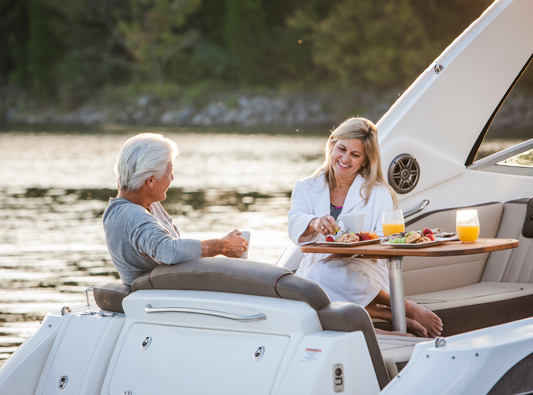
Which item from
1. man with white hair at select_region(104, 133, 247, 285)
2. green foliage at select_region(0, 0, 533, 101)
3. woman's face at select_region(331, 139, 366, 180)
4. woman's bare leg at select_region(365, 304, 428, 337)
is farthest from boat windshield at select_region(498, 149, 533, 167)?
green foliage at select_region(0, 0, 533, 101)

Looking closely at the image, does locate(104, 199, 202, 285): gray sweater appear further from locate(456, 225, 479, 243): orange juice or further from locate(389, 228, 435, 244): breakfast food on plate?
locate(456, 225, 479, 243): orange juice

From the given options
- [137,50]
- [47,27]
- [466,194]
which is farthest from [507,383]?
[47,27]

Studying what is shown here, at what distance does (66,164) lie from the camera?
20.2 meters

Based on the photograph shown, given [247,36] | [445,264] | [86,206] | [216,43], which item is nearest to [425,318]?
[445,264]

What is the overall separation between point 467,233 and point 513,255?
5.08 feet

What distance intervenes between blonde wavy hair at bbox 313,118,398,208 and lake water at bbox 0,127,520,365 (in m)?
2.61

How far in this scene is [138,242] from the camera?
2.49 meters

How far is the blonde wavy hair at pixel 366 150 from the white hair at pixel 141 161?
1.00 metres

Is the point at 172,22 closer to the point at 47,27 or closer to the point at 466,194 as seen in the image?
the point at 47,27

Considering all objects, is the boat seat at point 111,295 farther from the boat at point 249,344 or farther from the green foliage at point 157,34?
the green foliage at point 157,34

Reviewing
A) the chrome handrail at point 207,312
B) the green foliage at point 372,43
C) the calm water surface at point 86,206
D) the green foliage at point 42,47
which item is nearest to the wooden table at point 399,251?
the chrome handrail at point 207,312

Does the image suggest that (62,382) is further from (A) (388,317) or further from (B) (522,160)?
(B) (522,160)

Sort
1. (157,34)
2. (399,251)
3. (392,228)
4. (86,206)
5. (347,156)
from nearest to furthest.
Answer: (399,251) → (392,228) → (347,156) → (86,206) → (157,34)

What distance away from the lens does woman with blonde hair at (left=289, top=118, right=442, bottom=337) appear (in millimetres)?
3221
